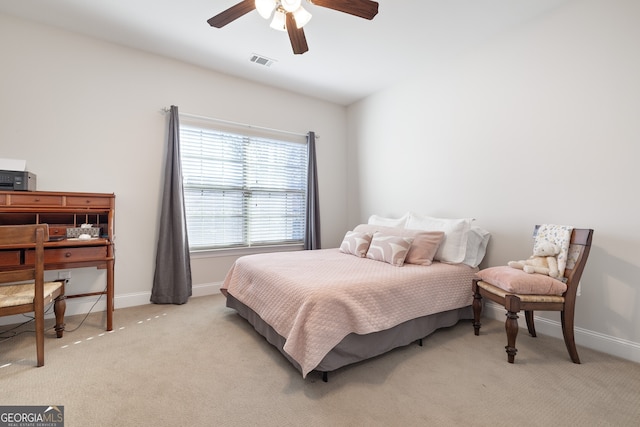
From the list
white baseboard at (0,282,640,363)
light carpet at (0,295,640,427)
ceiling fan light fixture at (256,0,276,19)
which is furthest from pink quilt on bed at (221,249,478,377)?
ceiling fan light fixture at (256,0,276,19)

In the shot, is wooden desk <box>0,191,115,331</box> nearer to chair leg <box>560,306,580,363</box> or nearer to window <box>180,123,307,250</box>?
window <box>180,123,307,250</box>

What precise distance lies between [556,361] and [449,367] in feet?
2.50

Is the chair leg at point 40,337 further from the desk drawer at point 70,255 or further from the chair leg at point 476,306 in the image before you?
the chair leg at point 476,306

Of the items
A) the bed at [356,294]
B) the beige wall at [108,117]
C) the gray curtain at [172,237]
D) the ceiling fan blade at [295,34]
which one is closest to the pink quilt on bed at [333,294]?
the bed at [356,294]

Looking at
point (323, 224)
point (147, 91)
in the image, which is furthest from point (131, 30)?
point (323, 224)

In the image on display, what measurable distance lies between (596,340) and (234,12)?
355cm

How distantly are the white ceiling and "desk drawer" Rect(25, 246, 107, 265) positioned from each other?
204 centimetres

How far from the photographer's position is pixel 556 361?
196 centimetres

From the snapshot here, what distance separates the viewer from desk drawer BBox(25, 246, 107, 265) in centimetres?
224

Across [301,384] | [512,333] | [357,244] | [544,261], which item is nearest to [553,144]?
[544,261]

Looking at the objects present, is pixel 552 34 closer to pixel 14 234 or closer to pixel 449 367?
pixel 449 367

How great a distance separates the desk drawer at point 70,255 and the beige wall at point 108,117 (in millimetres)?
619

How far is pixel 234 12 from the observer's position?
6.44 feet

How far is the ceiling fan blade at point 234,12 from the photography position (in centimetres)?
189
